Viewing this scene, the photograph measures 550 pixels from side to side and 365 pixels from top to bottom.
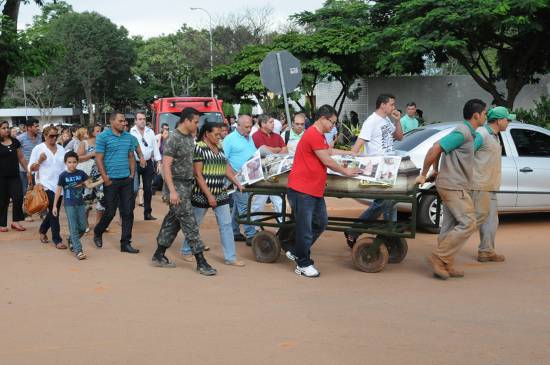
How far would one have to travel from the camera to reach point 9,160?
9.81m

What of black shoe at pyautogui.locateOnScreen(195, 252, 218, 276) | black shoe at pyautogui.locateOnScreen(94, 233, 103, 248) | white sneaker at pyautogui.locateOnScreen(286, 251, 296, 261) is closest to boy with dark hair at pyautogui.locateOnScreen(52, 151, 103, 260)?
black shoe at pyautogui.locateOnScreen(94, 233, 103, 248)

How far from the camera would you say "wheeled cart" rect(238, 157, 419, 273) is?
6.83 metres

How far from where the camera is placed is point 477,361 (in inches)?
180

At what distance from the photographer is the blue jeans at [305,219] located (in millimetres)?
6859

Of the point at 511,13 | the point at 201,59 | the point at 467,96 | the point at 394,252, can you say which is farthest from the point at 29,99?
the point at 394,252

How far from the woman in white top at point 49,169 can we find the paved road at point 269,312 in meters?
0.47

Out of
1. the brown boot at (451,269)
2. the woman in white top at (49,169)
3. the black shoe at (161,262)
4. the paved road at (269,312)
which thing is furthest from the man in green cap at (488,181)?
the woman in white top at (49,169)

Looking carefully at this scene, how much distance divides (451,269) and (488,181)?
112 cm

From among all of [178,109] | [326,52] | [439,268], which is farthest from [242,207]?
[326,52]

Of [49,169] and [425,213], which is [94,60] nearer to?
[49,169]

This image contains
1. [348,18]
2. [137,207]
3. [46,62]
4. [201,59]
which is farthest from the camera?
[201,59]

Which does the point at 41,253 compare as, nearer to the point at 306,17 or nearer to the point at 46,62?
the point at 46,62

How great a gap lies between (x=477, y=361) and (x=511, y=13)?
12386 millimetres

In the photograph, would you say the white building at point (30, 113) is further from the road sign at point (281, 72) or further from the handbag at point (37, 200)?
the handbag at point (37, 200)
